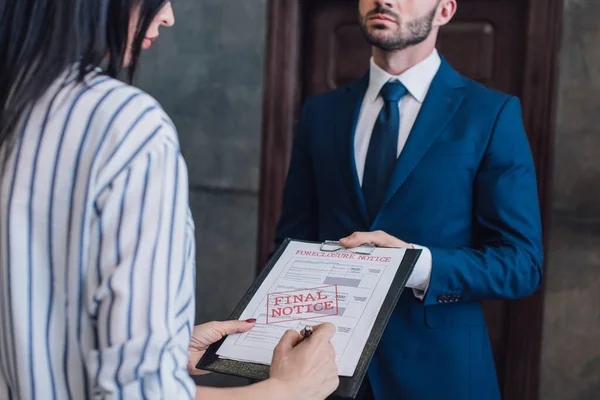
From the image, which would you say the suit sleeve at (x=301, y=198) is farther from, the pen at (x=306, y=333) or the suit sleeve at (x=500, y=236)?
the pen at (x=306, y=333)

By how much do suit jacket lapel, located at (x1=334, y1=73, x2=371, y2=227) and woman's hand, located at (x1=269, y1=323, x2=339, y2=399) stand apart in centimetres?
62

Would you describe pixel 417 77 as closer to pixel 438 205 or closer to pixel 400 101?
pixel 400 101

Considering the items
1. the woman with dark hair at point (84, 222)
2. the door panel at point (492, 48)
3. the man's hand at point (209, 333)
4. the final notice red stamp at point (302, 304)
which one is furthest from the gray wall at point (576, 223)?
the woman with dark hair at point (84, 222)

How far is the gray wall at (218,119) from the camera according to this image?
9.16ft

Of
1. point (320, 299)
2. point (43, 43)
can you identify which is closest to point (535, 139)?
point (320, 299)

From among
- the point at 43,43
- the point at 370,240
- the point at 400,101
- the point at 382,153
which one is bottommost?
the point at 370,240

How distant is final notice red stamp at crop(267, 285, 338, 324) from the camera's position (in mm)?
1098

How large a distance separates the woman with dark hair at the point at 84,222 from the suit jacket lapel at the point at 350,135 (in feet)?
2.69

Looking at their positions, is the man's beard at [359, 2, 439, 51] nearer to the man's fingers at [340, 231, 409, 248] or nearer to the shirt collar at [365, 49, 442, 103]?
the shirt collar at [365, 49, 442, 103]

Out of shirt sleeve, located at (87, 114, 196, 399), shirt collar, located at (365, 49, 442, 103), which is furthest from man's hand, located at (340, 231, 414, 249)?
shirt sleeve, located at (87, 114, 196, 399)

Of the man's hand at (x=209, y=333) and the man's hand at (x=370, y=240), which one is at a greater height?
the man's hand at (x=370, y=240)

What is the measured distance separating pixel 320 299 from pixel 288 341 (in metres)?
0.20

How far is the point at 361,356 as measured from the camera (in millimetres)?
988

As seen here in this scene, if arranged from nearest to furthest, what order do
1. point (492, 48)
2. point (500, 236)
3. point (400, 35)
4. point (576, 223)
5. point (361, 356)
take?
1. point (361, 356)
2. point (500, 236)
3. point (400, 35)
4. point (576, 223)
5. point (492, 48)
